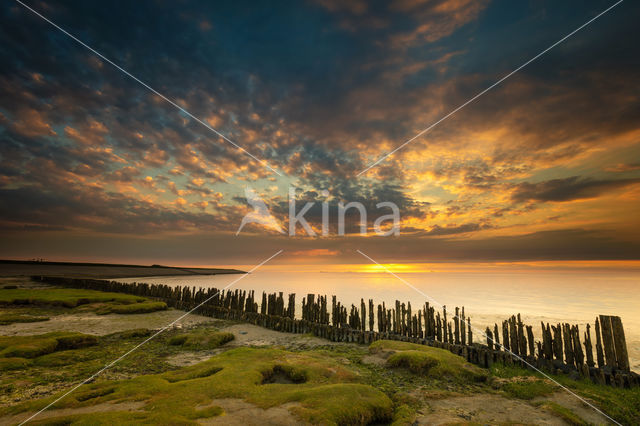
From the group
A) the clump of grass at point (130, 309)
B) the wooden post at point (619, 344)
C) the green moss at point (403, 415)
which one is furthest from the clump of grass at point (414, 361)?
the clump of grass at point (130, 309)

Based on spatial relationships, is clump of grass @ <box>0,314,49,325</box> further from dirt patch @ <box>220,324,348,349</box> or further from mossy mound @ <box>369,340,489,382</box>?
mossy mound @ <box>369,340,489,382</box>

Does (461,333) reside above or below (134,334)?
above

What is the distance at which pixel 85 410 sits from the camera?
15.4ft

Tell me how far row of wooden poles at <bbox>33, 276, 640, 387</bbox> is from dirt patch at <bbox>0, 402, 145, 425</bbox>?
770 cm

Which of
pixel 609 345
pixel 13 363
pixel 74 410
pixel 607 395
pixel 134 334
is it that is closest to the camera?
pixel 74 410

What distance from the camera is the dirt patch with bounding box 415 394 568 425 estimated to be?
4961 millimetres

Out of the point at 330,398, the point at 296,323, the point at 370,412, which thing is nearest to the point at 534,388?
the point at 370,412

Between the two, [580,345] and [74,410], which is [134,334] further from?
[580,345]

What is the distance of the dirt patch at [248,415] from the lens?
437cm

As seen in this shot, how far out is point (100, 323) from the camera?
47.0 feet

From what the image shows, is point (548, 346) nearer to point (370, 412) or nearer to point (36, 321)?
point (370, 412)

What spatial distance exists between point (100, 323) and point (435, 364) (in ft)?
51.9

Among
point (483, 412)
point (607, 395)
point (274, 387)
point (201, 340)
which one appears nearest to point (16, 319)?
point (201, 340)

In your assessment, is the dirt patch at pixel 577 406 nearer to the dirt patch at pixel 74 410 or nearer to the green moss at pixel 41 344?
the dirt patch at pixel 74 410
